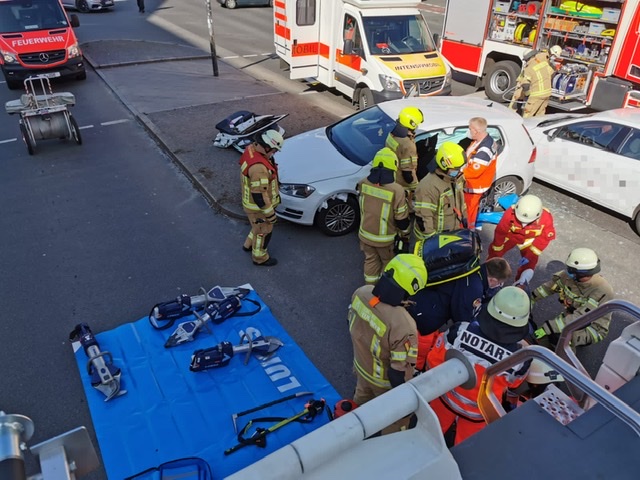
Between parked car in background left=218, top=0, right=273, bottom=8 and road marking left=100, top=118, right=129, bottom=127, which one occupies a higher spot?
parked car in background left=218, top=0, right=273, bottom=8

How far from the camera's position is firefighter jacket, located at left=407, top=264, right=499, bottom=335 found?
14.0 feet

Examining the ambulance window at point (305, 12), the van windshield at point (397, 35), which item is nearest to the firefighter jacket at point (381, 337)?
the van windshield at point (397, 35)

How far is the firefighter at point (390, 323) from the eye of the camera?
11.3ft

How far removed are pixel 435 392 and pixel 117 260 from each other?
5.92 m

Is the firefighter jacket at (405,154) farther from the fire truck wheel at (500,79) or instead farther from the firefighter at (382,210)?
the fire truck wheel at (500,79)

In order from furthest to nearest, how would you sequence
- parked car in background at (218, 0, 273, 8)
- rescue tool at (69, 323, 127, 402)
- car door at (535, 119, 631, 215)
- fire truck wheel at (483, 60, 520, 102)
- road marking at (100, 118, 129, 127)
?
parked car in background at (218, 0, 273, 8) → fire truck wheel at (483, 60, 520, 102) → road marking at (100, 118, 129, 127) → car door at (535, 119, 631, 215) → rescue tool at (69, 323, 127, 402)

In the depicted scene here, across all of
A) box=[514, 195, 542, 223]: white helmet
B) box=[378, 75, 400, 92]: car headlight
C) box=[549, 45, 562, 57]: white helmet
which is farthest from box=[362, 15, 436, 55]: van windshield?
box=[514, 195, 542, 223]: white helmet

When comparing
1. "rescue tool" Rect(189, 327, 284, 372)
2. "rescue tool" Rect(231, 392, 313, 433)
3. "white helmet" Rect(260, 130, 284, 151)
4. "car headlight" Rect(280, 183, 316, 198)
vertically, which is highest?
"white helmet" Rect(260, 130, 284, 151)

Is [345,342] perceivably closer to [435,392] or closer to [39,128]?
[435,392]

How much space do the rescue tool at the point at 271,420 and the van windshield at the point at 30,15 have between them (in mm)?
13190

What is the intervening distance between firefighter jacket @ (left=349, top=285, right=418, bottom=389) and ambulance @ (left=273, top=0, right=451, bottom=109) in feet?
26.8

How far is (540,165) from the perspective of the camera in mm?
8625

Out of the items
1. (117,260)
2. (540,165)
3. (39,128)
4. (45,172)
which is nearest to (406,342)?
(117,260)

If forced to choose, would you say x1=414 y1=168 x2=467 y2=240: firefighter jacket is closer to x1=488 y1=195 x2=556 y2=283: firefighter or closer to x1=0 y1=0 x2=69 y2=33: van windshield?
x1=488 y1=195 x2=556 y2=283: firefighter
